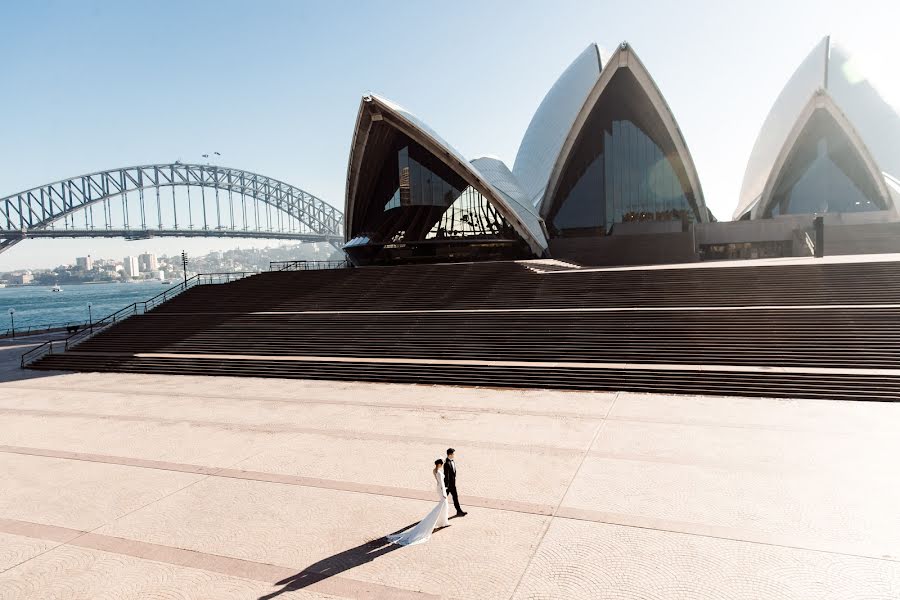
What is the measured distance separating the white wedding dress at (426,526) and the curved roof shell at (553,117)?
37.5 m

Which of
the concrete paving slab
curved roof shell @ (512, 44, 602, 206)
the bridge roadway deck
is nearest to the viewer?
the concrete paving slab

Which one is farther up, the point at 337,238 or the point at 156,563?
the point at 337,238

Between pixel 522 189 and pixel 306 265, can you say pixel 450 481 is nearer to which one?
pixel 306 265

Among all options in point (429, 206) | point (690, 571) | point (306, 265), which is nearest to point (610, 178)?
point (429, 206)

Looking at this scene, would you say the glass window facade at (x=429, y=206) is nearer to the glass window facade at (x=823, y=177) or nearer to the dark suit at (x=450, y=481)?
the glass window facade at (x=823, y=177)

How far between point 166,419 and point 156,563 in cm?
694

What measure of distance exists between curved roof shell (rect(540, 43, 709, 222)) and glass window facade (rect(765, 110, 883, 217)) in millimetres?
6179

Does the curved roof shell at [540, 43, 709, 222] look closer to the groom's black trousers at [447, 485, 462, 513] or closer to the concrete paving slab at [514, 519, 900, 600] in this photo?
the groom's black trousers at [447, 485, 462, 513]

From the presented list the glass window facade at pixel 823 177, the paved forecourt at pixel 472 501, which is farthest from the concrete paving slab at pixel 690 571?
the glass window facade at pixel 823 177

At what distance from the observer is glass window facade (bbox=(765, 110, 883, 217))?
37688 millimetres

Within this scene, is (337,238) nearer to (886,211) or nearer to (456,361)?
(886,211)

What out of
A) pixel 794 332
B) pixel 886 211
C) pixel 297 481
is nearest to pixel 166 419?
pixel 297 481

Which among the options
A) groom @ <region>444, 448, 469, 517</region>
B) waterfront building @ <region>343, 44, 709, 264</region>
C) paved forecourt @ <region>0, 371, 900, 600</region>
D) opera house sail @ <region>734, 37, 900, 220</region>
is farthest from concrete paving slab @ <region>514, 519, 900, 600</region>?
opera house sail @ <region>734, 37, 900, 220</region>

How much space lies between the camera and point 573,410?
11531 millimetres
